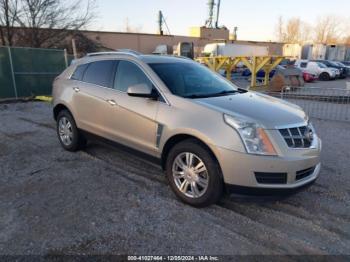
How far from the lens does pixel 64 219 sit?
3383 millimetres

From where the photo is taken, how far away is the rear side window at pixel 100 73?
474cm

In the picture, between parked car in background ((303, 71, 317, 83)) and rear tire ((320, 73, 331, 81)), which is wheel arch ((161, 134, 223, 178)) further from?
rear tire ((320, 73, 331, 81))

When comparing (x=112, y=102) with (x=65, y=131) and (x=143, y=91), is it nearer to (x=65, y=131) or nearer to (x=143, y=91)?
(x=143, y=91)

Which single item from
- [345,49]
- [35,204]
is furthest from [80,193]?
[345,49]

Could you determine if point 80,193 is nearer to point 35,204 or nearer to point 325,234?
point 35,204

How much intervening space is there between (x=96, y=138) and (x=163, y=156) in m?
1.52

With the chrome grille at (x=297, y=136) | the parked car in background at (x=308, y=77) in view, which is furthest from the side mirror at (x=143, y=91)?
the parked car in background at (x=308, y=77)

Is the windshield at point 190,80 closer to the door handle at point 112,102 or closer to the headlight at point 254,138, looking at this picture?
the door handle at point 112,102

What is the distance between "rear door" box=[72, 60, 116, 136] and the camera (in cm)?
471

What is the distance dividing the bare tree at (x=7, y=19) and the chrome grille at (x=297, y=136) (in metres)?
18.3

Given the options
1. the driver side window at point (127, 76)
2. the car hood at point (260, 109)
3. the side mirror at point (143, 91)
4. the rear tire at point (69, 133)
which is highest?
the driver side window at point (127, 76)

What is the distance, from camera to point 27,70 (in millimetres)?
12859

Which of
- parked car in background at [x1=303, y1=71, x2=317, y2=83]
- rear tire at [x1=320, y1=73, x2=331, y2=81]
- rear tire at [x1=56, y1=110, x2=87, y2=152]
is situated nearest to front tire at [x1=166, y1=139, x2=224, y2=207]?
rear tire at [x1=56, y1=110, x2=87, y2=152]

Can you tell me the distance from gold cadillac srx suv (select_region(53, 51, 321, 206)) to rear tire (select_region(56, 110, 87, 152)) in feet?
1.04
